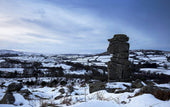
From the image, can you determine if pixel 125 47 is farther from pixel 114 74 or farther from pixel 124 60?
pixel 114 74

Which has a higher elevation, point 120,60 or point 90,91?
point 120,60

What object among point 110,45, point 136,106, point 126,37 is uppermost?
point 126,37

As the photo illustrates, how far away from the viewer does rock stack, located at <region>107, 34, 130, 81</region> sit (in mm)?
16781

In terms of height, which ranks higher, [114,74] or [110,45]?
[110,45]

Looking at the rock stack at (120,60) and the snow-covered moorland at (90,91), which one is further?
the rock stack at (120,60)

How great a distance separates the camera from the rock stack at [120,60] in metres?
16.8

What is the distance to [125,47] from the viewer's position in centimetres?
1694

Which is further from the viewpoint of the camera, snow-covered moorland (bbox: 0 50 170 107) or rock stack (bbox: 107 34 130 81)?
rock stack (bbox: 107 34 130 81)

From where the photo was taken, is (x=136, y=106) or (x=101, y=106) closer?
(x=101, y=106)

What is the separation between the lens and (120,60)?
17016 millimetres

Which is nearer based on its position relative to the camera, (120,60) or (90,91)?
(90,91)

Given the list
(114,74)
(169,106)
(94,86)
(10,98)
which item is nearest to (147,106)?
(169,106)

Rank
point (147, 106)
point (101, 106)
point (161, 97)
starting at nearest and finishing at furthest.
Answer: point (101, 106), point (147, 106), point (161, 97)

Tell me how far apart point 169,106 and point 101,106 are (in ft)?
5.08
